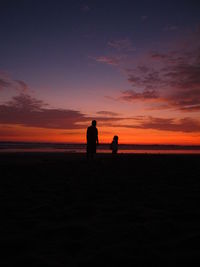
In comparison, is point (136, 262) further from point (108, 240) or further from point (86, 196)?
point (86, 196)

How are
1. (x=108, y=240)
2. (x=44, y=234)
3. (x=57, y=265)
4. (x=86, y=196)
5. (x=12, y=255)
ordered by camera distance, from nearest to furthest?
(x=57, y=265) < (x=12, y=255) < (x=108, y=240) < (x=44, y=234) < (x=86, y=196)

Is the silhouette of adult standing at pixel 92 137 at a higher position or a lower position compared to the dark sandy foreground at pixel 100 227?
higher

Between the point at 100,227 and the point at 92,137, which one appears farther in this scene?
the point at 92,137

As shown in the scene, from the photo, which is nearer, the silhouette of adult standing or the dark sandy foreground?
the dark sandy foreground

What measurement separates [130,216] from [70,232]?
1.07 meters

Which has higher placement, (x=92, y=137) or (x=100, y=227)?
(x=92, y=137)

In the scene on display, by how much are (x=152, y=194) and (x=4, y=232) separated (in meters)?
3.31

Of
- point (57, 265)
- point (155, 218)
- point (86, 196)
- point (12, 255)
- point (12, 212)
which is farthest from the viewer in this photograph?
point (86, 196)

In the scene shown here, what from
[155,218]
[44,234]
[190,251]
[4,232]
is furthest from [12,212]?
[190,251]

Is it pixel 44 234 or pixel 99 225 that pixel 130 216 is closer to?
pixel 99 225

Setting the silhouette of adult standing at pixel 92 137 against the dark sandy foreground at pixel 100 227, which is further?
the silhouette of adult standing at pixel 92 137

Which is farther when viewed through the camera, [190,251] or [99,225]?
[99,225]

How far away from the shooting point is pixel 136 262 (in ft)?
7.77

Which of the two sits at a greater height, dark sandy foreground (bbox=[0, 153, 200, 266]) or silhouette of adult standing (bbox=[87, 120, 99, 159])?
silhouette of adult standing (bbox=[87, 120, 99, 159])
